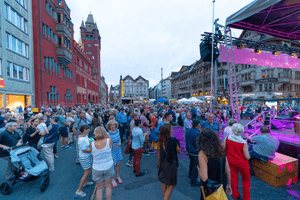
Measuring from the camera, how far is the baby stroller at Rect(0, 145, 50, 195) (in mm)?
3588

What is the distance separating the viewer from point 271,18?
562cm

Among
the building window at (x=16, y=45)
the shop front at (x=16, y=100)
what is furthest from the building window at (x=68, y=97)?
the building window at (x=16, y=45)

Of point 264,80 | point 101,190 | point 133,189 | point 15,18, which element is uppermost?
point 15,18

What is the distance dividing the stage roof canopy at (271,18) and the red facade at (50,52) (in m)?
21.0

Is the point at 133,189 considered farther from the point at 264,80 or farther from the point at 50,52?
the point at 264,80

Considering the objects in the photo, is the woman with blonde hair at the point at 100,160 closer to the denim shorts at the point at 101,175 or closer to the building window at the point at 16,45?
the denim shorts at the point at 101,175

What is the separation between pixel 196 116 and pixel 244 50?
→ 22.0 ft

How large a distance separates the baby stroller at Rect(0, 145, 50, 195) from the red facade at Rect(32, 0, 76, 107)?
1752cm

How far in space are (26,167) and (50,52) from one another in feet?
69.2

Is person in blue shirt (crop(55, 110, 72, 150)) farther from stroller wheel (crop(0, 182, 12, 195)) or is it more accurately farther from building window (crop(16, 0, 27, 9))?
building window (crop(16, 0, 27, 9))

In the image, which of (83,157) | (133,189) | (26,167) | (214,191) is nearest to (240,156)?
(214,191)

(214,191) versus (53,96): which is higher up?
(53,96)

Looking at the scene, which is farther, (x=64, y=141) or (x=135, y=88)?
(x=135, y=88)

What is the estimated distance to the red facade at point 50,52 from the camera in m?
18.0
